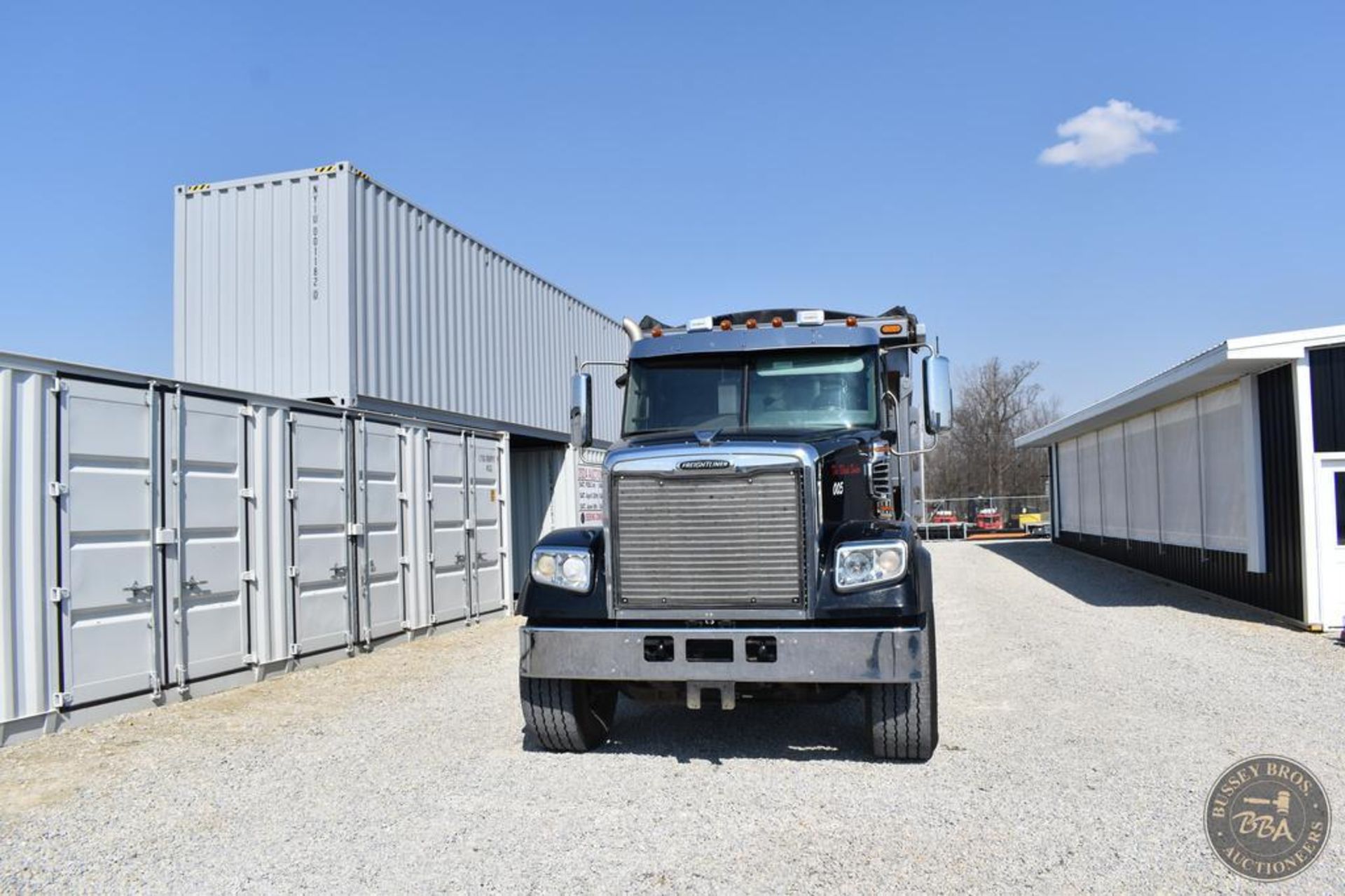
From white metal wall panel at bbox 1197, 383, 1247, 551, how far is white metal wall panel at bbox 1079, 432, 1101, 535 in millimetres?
8423

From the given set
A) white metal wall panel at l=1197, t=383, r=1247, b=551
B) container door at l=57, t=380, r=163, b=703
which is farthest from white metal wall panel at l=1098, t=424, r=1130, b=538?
container door at l=57, t=380, r=163, b=703

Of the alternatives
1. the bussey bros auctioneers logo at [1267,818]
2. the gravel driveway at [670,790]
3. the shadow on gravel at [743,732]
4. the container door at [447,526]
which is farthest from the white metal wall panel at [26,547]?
the bussey bros auctioneers logo at [1267,818]

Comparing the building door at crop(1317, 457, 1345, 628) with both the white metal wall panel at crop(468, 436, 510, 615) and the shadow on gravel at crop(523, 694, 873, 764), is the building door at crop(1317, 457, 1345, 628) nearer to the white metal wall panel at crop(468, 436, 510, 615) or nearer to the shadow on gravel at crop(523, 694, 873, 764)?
the shadow on gravel at crop(523, 694, 873, 764)

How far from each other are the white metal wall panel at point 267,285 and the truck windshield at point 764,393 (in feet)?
17.7

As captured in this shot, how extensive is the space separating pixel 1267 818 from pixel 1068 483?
23584mm

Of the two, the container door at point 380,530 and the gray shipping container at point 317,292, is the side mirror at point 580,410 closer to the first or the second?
the container door at point 380,530

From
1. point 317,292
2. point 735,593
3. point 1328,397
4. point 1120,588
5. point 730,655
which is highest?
point 317,292

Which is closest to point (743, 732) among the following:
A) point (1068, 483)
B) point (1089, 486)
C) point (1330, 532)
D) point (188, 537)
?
point (188, 537)

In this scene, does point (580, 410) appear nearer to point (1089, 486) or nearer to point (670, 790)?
point (670, 790)

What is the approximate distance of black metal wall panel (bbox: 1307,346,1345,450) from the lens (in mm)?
11117

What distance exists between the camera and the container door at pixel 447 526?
39.7ft

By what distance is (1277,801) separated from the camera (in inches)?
194

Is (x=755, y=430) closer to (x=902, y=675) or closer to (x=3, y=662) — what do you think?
(x=902, y=675)

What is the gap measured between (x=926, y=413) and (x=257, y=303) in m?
8.22
